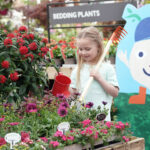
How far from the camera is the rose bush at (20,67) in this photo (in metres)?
2.30

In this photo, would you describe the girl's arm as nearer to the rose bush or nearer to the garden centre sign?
the rose bush

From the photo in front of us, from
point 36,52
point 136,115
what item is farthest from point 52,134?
point 136,115

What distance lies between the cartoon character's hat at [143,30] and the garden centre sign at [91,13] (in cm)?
50

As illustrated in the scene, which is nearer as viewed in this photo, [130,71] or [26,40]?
[26,40]

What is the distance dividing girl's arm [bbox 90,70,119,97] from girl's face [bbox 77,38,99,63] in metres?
0.12

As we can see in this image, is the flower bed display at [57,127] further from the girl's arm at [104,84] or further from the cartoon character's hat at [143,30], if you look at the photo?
the cartoon character's hat at [143,30]

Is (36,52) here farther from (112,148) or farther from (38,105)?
(112,148)

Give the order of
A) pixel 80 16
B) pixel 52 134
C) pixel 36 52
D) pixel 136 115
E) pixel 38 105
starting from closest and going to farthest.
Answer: pixel 52 134 → pixel 38 105 → pixel 36 52 → pixel 136 115 → pixel 80 16

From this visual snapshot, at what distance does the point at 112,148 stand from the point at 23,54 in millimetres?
996

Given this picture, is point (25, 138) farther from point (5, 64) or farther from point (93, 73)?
point (5, 64)

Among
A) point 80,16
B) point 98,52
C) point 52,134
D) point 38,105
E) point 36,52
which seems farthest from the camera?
point 80,16

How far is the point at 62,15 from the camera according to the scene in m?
4.05

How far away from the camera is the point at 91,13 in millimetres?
3893

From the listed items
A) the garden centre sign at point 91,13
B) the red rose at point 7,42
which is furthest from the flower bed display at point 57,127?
the garden centre sign at point 91,13
